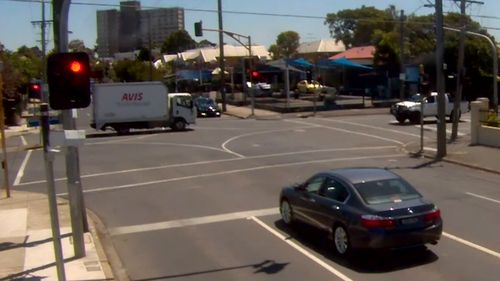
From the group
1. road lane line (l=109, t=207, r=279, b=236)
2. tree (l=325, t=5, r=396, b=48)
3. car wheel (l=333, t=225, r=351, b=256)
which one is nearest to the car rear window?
car wheel (l=333, t=225, r=351, b=256)

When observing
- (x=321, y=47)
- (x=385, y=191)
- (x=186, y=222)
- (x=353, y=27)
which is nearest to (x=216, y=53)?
(x=321, y=47)

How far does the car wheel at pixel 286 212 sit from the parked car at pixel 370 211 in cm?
113

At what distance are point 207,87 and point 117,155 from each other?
67.6 m

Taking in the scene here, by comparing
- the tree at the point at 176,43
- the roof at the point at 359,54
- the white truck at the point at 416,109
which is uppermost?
the tree at the point at 176,43

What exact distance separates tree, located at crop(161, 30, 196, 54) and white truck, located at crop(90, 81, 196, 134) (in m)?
134

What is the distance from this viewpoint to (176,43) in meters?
186

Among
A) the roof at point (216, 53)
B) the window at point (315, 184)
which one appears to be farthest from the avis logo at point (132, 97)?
the roof at point (216, 53)

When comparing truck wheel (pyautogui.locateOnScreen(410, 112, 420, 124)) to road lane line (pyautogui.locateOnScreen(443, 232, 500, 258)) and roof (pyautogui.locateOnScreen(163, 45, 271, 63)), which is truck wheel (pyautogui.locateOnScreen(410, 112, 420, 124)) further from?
roof (pyautogui.locateOnScreen(163, 45, 271, 63))

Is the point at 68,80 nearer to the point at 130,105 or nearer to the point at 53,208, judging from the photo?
the point at 53,208

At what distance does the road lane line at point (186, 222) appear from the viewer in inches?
682

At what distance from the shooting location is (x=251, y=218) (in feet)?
58.2

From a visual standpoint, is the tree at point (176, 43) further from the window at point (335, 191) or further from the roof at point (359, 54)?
the window at point (335, 191)

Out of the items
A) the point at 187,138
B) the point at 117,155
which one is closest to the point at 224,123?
the point at 187,138

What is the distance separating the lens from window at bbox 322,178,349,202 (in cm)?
1375
